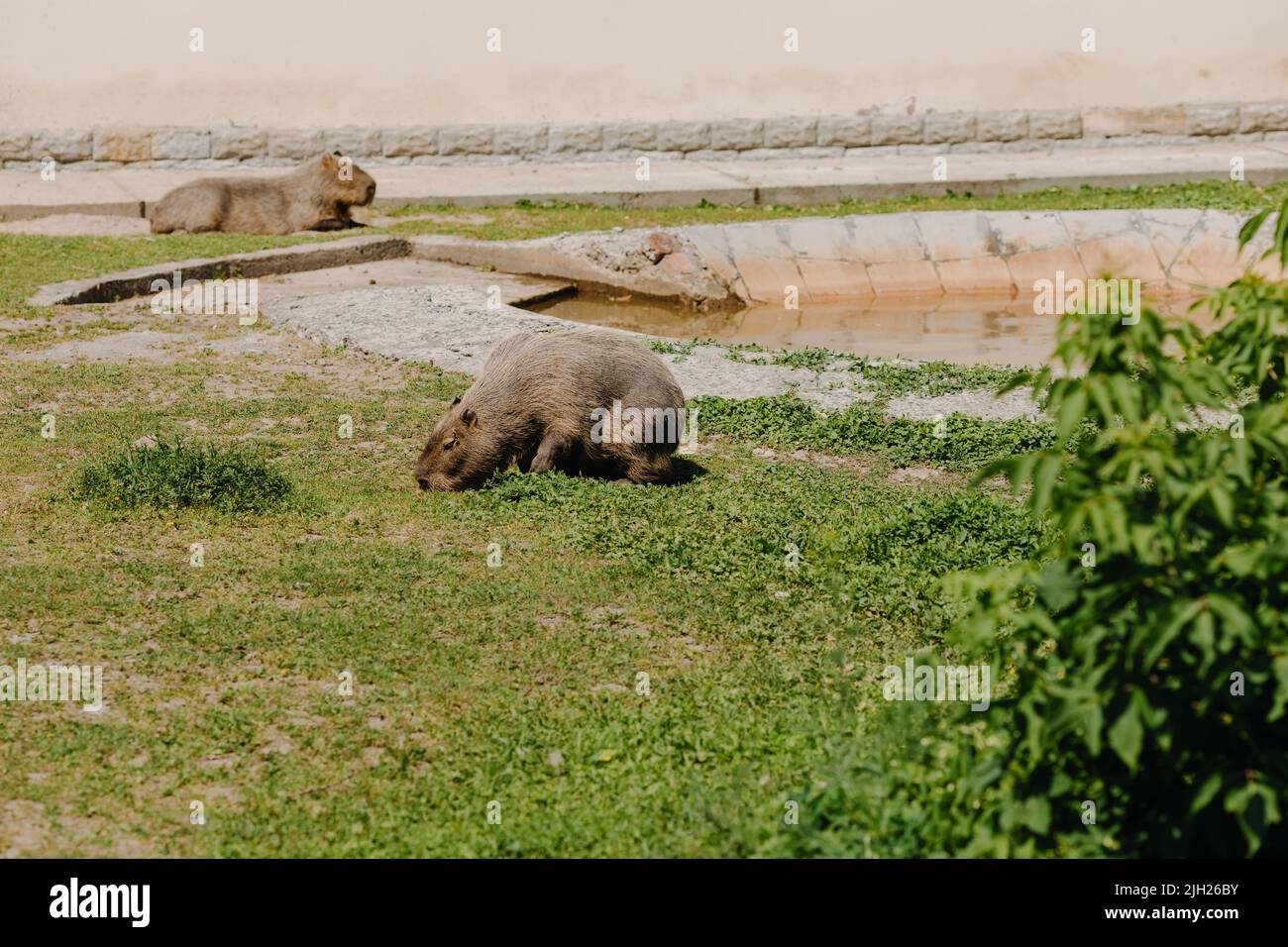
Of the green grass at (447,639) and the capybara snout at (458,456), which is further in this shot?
the capybara snout at (458,456)

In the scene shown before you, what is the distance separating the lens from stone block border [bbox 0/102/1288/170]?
21938mm

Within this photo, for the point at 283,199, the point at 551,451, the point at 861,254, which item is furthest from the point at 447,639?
the point at 283,199

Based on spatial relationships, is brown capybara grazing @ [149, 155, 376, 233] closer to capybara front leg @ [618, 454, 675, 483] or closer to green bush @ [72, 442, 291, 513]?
green bush @ [72, 442, 291, 513]

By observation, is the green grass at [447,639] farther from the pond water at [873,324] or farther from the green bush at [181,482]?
the pond water at [873,324]

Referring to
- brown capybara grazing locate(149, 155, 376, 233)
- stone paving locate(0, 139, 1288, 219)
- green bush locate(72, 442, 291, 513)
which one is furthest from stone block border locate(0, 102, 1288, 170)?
green bush locate(72, 442, 291, 513)

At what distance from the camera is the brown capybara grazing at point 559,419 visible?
850 centimetres

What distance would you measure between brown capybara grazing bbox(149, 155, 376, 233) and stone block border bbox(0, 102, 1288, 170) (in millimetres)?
3843

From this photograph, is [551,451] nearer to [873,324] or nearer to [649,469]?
[649,469]

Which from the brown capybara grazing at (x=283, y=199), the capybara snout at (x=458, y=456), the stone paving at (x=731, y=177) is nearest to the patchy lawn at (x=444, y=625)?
the capybara snout at (x=458, y=456)

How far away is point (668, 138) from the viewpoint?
75.0ft

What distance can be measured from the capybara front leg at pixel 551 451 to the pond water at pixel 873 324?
508 cm

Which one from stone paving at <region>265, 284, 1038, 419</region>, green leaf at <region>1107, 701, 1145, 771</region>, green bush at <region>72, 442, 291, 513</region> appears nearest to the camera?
green leaf at <region>1107, 701, 1145, 771</region>

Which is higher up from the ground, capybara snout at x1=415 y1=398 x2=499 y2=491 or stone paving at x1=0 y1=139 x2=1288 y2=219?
stone paving at x1=0 y1=139 x2=1288 y2=219

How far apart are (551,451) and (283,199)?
36.2ft
